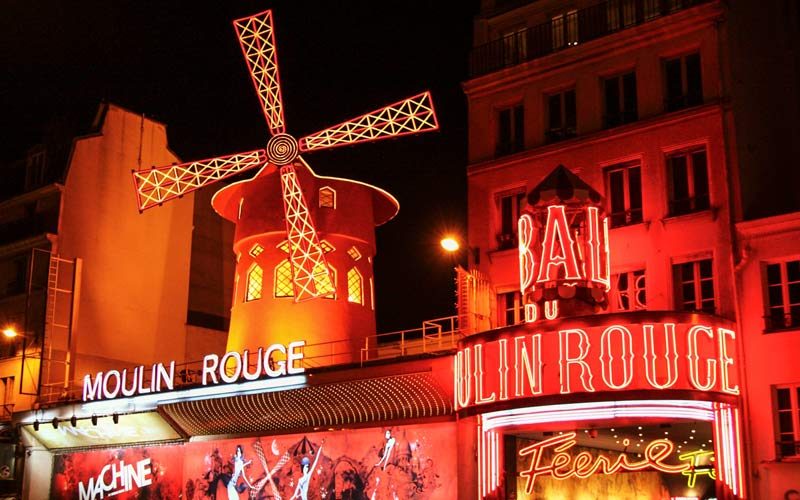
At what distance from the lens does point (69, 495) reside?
72.1 feet

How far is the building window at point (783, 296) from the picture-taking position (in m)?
13.4

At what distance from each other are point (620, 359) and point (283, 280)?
898 cm

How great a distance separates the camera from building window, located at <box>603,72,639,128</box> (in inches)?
609

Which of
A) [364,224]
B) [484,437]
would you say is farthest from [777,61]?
[364,224]

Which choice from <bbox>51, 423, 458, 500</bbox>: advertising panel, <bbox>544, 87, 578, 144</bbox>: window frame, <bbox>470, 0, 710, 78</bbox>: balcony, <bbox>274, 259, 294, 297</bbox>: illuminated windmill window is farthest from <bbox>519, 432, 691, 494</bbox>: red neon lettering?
<bbox>274, 259, 294, 297</bbox>: illuminated windmill window

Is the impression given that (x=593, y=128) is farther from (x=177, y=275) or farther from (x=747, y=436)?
(x=177, y=275)

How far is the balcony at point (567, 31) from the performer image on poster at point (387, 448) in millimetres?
6137

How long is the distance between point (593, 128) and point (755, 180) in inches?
100

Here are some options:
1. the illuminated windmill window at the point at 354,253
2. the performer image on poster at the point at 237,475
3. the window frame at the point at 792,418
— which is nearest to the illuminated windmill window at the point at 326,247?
the illuminated windmill window at the point at 354,253

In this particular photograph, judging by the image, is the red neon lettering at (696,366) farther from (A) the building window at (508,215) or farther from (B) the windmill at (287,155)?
(B) the windmill at (287,155)

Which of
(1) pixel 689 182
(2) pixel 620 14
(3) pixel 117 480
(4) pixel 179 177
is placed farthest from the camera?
(4) pixel 179 177

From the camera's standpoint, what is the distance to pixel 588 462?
46.8ft

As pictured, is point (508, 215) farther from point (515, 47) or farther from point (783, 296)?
point (783, 296)

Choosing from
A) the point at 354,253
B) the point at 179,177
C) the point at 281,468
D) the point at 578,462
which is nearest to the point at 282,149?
the point at 354,253
